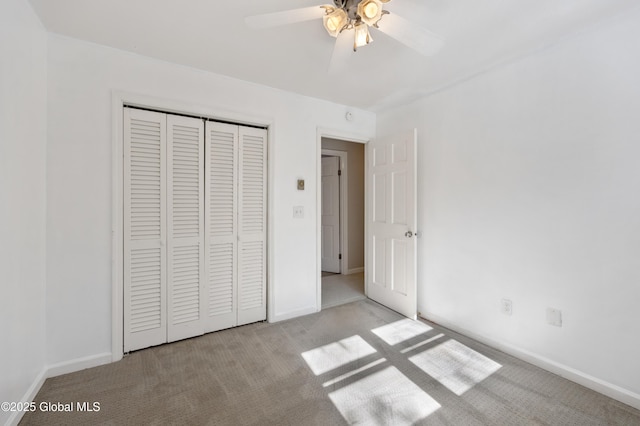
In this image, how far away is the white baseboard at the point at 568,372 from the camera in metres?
1.70

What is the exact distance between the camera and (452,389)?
5.97ft

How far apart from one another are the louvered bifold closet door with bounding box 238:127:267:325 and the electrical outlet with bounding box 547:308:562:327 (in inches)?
96.0

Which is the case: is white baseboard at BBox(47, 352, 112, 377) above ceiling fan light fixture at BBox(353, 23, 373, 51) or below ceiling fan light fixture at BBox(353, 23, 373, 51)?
below

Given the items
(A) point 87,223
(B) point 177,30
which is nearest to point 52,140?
(A) point 87,223

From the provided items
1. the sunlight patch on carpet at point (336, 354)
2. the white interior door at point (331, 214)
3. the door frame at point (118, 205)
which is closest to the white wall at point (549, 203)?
the sunlight patch on carpet at point (336, 354)

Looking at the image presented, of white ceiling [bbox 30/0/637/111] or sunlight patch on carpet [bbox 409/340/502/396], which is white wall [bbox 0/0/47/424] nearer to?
white ceiling [bbox 30/0/637/111]

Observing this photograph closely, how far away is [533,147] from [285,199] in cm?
221

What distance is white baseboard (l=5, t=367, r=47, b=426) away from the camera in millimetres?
1481

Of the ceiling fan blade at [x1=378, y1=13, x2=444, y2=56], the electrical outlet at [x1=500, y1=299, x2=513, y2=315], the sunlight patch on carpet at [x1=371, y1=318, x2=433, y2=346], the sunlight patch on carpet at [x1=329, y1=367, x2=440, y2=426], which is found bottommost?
the sunlight patch on carpet at [x1=329, y1=367, x2=440, y2=426]

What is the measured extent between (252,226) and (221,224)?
310 mm

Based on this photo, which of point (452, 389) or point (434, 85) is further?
point (434, 85)

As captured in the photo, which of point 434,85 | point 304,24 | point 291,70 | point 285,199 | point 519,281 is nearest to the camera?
point 304,24

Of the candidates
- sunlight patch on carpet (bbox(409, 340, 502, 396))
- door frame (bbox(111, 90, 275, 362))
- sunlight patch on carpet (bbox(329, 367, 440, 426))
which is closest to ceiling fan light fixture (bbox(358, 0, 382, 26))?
door frame (bbox(111, 90, 275, 362))

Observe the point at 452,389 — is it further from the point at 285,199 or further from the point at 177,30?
the point at 177,30
